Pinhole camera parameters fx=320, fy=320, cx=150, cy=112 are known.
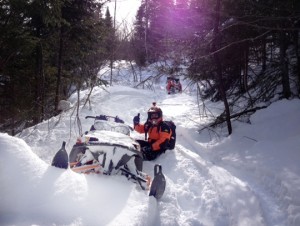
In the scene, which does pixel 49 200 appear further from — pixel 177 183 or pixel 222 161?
pixel 222 161

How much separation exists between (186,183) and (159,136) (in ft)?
6.14

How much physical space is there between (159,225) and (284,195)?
244 cm

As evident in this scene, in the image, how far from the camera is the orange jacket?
7839mm

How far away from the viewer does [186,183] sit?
644 centimetres

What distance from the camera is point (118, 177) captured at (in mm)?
5711

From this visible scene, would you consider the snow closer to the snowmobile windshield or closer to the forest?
the forest

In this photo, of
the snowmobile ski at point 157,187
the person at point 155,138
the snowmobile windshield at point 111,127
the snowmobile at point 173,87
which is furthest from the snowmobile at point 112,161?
the snowmobile at point 173,87

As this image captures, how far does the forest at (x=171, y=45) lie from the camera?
8297mm

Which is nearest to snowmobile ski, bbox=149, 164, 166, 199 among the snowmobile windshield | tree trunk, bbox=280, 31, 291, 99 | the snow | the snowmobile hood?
the snow

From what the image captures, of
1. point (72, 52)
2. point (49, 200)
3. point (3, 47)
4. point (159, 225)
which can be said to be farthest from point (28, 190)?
point (72, 52)

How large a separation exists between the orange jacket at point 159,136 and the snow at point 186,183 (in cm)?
37

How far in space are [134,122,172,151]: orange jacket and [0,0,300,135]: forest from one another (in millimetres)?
1463

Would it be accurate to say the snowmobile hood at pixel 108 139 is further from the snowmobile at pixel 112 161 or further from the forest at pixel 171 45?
the forest at pixel 171 45

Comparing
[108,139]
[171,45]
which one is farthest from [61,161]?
[171,45]
